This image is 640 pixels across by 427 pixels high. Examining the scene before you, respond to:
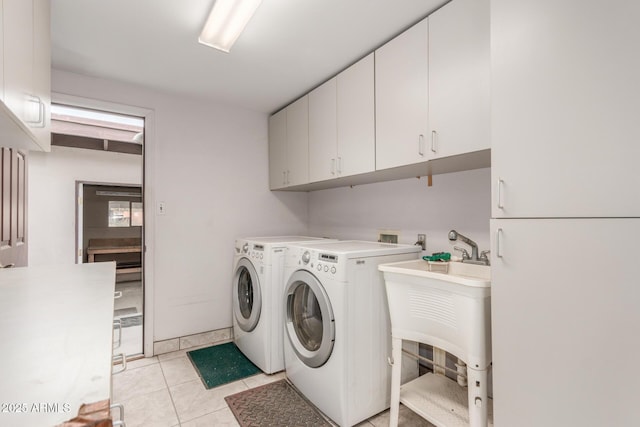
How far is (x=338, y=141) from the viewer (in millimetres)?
2154

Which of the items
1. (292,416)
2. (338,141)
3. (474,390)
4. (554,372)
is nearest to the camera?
(554,372)

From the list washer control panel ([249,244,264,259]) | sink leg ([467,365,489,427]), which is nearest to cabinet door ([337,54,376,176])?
washer control panel ([249,244,264,259])

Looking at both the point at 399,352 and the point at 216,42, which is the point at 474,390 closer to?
the point at 399,352

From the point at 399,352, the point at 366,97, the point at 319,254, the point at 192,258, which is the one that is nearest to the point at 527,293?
the point at 399,352

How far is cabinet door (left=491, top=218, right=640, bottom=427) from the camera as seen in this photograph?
2.81 feet

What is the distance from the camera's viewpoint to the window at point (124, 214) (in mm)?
5988

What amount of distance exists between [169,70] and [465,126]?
2.11m

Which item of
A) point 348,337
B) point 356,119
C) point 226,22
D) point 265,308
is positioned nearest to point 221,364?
point 265,308

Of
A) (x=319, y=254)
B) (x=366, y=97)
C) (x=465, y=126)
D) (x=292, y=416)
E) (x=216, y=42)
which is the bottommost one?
(x=292, y=416)

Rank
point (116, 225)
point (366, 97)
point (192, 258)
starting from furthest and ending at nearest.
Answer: point (116, 225) < point (192, 258) < point (366, 97)

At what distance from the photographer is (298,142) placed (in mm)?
2619

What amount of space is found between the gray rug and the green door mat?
0.77 ft

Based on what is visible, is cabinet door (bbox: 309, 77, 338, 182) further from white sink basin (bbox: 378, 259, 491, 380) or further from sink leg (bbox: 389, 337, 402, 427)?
sink leg (bbox: 389, 337, 402, 427)

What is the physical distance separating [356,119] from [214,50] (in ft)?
3.45
